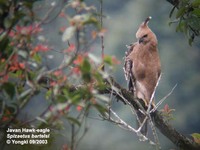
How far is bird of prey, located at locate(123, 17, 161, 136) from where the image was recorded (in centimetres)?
263

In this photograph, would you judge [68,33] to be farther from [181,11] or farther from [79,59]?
[181,11]

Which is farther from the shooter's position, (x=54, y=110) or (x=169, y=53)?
(x=169, y=53)

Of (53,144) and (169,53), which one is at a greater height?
(53,144)

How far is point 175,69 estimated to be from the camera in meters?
4.18

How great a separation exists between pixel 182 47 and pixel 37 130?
294 cm

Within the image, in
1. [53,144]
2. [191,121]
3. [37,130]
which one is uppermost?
[37,130]

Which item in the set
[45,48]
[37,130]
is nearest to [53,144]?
[37,130]

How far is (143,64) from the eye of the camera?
8.72ft

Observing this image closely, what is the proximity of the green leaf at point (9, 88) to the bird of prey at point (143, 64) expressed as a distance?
130cm

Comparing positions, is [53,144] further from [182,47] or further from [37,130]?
[182,47]

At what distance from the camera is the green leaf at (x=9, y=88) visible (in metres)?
1.37

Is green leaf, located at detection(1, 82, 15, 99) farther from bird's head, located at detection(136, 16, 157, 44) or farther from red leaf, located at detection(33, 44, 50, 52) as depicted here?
bird's head, located at detection(136, 16, 157, 44)

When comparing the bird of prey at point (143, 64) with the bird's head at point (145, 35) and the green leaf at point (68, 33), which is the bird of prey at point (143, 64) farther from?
the green leaf at point (68, 33)

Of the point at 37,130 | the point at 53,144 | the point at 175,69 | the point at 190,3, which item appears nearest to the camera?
the point at 37,130
